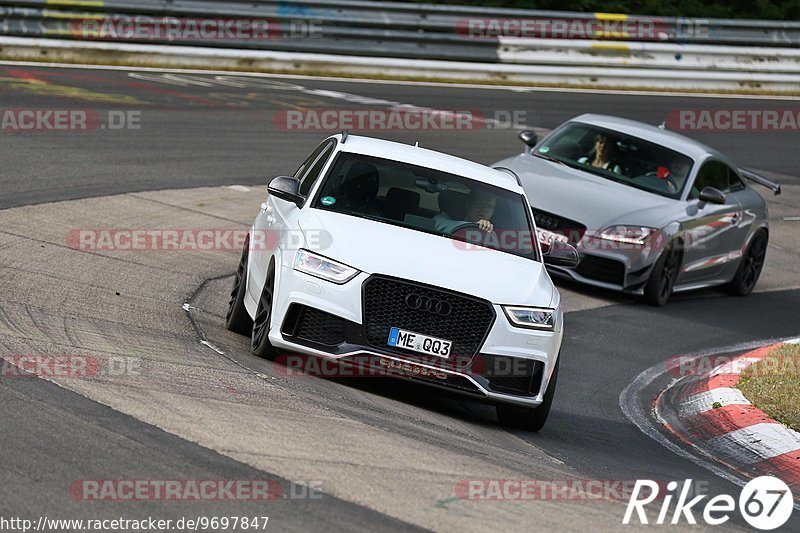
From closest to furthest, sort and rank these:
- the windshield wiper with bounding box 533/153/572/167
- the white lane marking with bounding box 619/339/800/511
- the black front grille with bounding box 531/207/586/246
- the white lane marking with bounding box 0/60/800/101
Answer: the white lane marking with bounding box 619/339/800/511
the black front grille with bounding box 531/207/586/246
the windshield wiper with bounding box 533/153/572/167
the white lane marking with bounding box 0/60/800/101

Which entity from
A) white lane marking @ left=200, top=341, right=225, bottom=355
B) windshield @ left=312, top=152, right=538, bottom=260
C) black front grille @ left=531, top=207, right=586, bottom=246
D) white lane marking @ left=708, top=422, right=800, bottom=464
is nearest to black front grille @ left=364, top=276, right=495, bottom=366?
windshield @ left=312, top=152, right=538, bottom=260

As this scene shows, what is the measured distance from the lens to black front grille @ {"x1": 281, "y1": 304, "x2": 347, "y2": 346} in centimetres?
841

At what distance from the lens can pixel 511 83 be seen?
28406 millimetres

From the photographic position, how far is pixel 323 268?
849 centimetres

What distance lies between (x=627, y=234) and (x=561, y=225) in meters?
0.70

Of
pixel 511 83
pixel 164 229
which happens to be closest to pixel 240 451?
pixel 164 229

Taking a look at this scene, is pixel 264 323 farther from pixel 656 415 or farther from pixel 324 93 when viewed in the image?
pixel 324 93

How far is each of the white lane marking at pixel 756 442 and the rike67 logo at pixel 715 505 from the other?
0.80 m

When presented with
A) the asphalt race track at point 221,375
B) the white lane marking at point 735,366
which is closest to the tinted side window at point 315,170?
the asphalt race track at point 221,375

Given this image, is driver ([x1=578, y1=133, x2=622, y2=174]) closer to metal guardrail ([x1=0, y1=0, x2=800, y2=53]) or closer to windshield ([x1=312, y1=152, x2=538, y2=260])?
windshield ([x1=312, y1=152, x2=538, y2=260])

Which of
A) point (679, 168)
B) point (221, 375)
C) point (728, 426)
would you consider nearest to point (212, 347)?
point (221, 375)

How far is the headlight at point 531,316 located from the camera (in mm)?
8539

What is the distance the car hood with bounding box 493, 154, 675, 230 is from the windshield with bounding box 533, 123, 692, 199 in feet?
0.71

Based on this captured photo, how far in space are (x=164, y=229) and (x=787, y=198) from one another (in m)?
12.5
